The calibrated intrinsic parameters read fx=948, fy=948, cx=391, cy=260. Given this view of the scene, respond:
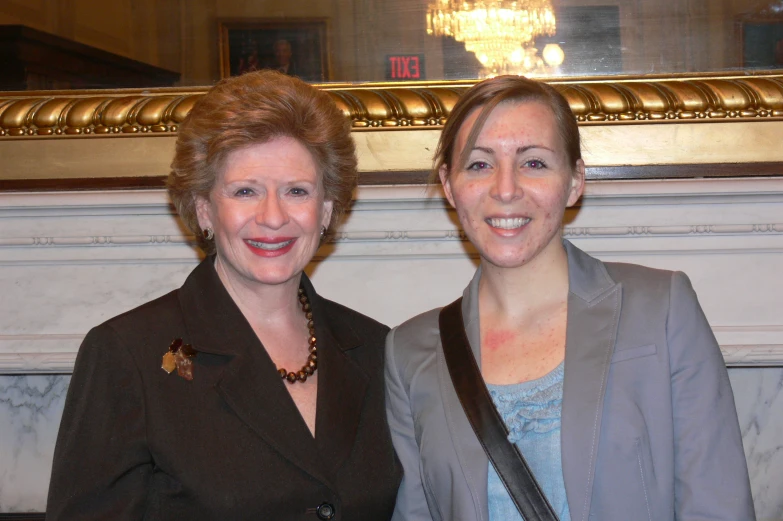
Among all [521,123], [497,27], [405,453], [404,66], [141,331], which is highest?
[497,27]

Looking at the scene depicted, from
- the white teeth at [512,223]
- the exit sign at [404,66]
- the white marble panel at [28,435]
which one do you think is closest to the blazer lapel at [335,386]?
the white teeth at [512,223]

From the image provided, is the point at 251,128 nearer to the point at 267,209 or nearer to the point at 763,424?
the point at 267,209

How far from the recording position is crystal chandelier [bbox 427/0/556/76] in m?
2.76

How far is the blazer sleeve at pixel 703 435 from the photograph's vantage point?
192 cm

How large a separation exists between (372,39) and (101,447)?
4.71ft

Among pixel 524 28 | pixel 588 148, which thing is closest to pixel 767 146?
pixel 588 148

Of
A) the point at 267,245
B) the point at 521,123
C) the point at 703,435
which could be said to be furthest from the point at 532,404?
the point at 267,245

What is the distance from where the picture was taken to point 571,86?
271cm

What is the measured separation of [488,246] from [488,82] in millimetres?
375

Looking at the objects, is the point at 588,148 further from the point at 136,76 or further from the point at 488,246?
the point at 136,76

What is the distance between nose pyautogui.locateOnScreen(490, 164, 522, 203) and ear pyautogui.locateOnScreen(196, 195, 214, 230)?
728 mm

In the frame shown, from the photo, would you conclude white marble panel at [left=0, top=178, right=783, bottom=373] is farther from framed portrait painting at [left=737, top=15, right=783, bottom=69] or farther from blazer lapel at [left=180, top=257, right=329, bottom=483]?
blazer lapel at [left=180, top=257, right=329, bottom=483]

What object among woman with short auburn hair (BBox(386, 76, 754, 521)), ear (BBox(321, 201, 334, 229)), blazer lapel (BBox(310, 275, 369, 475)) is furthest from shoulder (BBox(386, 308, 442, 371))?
ear (BBox(321, 201, 334, 229))

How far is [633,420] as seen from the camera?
1969 millimetres
